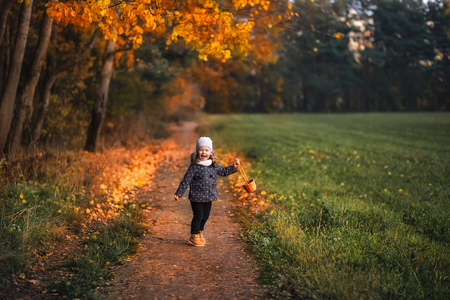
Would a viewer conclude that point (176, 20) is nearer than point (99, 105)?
Yes

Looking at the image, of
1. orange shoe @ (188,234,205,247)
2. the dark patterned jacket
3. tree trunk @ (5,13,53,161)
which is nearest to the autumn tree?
tree trunk @ (5,13,53,161)

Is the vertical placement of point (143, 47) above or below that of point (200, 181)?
above

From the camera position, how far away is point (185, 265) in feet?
17.1

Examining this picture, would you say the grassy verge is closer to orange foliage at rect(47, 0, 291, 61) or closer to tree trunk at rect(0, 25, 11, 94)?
tree trunk at rect(0, 25, 11, 94)

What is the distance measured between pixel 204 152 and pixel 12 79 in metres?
4.74

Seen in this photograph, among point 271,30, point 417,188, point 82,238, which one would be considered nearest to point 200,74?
point 271,30

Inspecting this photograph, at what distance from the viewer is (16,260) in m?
4.65

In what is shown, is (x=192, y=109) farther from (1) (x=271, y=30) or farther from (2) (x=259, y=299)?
(2) (x=259, y=299)

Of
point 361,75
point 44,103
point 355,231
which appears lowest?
point 355,231

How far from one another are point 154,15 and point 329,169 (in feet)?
23.4

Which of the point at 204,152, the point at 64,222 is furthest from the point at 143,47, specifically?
the point at 204,152

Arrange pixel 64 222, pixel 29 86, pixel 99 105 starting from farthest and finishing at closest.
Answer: pixel 99 105 → pixel 29 86 → pixel 64 222

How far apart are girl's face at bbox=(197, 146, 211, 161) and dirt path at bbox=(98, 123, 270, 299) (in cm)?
126

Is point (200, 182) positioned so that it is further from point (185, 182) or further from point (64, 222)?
point (64, 222)
